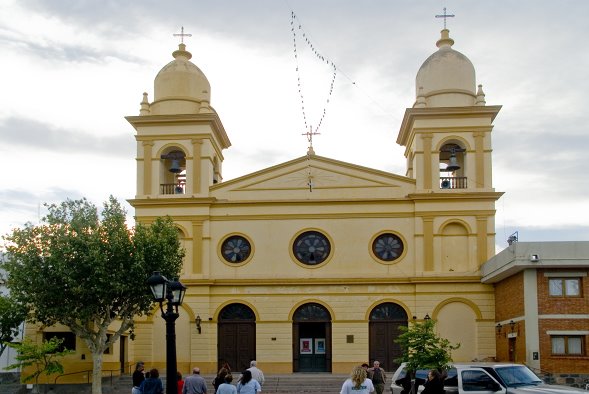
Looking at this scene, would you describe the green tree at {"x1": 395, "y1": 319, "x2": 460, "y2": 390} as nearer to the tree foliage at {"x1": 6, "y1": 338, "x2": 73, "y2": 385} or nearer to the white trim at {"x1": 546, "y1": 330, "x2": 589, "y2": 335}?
the white trim at {"x1": 546, "y1": 330, "x2": 589, "y2": 335}

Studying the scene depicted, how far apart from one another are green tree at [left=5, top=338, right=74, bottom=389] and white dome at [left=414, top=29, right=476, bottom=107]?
19.4 metres

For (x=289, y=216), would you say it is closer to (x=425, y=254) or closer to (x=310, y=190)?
(x=310, y=190)

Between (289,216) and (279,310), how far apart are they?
14.0ft

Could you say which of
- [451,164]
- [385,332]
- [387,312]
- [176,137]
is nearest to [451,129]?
[451,164]

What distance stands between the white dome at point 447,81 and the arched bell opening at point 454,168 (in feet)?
6.48

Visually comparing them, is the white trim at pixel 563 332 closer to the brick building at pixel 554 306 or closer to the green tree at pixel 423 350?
the brick building at pixel 554 306

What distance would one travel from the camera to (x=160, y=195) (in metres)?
39.6

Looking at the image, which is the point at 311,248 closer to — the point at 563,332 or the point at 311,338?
the point at 311,338

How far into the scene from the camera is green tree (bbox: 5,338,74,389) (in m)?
31.1

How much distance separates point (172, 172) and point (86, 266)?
1051 cm

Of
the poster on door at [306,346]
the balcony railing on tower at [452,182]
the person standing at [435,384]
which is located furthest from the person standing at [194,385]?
the balcony railing on tower at [452,182]

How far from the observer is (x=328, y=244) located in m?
39.1

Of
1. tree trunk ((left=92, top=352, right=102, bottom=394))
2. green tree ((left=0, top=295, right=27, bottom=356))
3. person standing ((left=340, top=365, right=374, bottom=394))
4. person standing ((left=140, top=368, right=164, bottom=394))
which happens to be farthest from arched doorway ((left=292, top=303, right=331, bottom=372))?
person standing ((left=340, top=365, right=374, bottom=394))

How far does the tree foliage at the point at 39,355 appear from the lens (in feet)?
102
